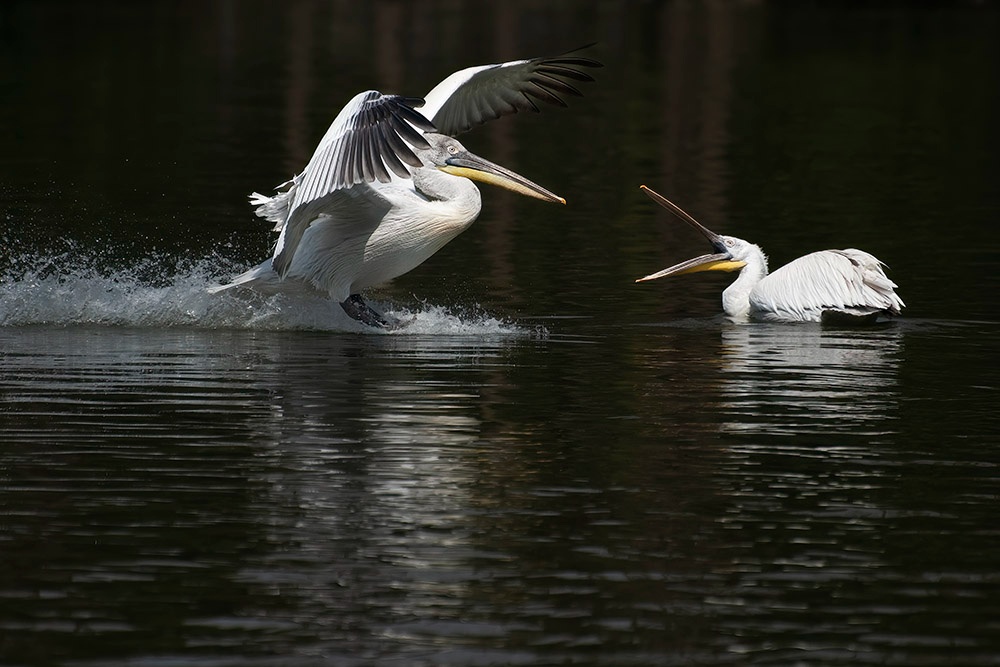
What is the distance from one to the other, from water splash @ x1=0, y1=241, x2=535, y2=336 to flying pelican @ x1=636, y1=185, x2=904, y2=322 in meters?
1.50

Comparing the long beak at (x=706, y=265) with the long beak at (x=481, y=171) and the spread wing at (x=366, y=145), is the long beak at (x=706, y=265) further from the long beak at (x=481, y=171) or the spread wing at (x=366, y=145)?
the spread wing at (x=366, y=145)

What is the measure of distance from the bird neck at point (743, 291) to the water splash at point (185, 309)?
55.2 inches

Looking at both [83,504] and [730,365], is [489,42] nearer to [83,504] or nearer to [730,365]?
[730,365]

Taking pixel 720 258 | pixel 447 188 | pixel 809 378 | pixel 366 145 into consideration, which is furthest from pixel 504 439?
pixel 720 258

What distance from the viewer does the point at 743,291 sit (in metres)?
11.0

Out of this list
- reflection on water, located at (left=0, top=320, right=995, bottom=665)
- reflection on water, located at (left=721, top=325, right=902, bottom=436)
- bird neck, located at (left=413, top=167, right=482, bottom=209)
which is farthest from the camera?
bird neck, located at (left=413, top=167, right=482, bottom=209)

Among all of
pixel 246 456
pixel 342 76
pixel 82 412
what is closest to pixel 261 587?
pixel 246 456

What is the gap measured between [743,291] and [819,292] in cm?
54

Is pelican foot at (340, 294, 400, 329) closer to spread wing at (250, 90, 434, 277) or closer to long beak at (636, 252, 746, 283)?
spread wing at (250, 90, 434, 277)

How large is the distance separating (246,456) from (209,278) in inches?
165

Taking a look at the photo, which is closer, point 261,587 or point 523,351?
point 261,587

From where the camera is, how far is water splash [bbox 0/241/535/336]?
10.2 metres

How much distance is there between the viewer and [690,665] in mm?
4848

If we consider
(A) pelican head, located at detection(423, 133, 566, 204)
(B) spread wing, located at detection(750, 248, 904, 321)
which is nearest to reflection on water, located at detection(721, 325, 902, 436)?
(B) spread wing, located at detection(750, 248, 904, 321)
